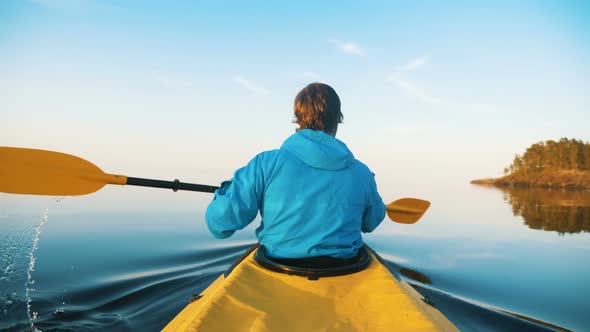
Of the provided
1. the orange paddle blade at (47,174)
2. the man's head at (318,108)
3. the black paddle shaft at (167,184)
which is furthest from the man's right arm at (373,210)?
the orange paddle blade at (47,174)

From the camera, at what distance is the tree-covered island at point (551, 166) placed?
62156 millimetres

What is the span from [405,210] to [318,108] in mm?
2910

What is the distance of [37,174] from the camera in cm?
310

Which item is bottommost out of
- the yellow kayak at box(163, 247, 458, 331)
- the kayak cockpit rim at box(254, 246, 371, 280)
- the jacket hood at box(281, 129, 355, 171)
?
the yellow kayak at box(163, 247, 458, 331)

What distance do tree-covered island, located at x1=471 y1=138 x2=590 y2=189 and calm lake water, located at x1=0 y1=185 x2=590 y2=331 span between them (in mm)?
65932

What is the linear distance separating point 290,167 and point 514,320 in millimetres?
3654

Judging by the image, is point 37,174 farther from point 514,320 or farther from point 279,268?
point 514,320

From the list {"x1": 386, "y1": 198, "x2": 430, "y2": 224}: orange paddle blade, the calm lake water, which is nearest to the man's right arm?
the calm lake water

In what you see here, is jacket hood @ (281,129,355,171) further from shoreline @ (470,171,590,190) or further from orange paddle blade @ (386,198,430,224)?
shoreline @ (470,171,590,190)

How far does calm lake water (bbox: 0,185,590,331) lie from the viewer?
369 cm

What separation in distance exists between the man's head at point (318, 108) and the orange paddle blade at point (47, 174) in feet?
6.67

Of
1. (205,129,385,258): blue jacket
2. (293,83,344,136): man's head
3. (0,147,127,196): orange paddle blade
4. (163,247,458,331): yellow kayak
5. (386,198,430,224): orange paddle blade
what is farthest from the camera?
(386,198,430,224): orange paddle blade

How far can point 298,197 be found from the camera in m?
1.95

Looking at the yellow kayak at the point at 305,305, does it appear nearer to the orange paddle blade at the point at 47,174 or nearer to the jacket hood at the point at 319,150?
the jacket hood at the point at 319,150
